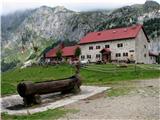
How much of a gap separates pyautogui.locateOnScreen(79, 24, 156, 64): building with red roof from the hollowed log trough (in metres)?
63.9

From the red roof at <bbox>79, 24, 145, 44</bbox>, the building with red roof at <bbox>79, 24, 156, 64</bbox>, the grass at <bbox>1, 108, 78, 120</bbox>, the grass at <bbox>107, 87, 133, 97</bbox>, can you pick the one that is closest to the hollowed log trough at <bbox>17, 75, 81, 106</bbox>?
the grass at <bbox>107, 87, 133, 97</bbox>

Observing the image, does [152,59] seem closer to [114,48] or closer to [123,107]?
[114,48]

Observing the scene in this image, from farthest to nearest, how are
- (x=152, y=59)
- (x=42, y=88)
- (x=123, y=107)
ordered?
(x=152, y=59) < (x=42, y=88) < (x=123, y=107)

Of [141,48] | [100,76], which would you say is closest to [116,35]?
[141,48]

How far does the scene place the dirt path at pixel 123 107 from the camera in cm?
1831

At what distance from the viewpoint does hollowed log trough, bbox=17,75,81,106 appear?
24.1 meters

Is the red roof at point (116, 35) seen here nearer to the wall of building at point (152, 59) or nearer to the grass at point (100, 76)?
the wall of building at point (152, 59)

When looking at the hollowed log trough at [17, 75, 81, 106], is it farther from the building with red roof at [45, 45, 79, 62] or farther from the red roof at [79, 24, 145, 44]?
the building with red roof at [45, 45, 79, 62]

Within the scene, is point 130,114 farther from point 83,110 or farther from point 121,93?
point 121,93

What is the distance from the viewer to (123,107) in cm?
2072

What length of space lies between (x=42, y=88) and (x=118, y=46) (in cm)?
7343

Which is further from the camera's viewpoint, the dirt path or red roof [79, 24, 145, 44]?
red roof [79, 24, 145, 44]

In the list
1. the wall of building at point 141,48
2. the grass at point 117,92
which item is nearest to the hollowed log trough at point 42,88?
the grass at point 117,92

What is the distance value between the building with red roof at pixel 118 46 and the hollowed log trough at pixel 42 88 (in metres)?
63.9
